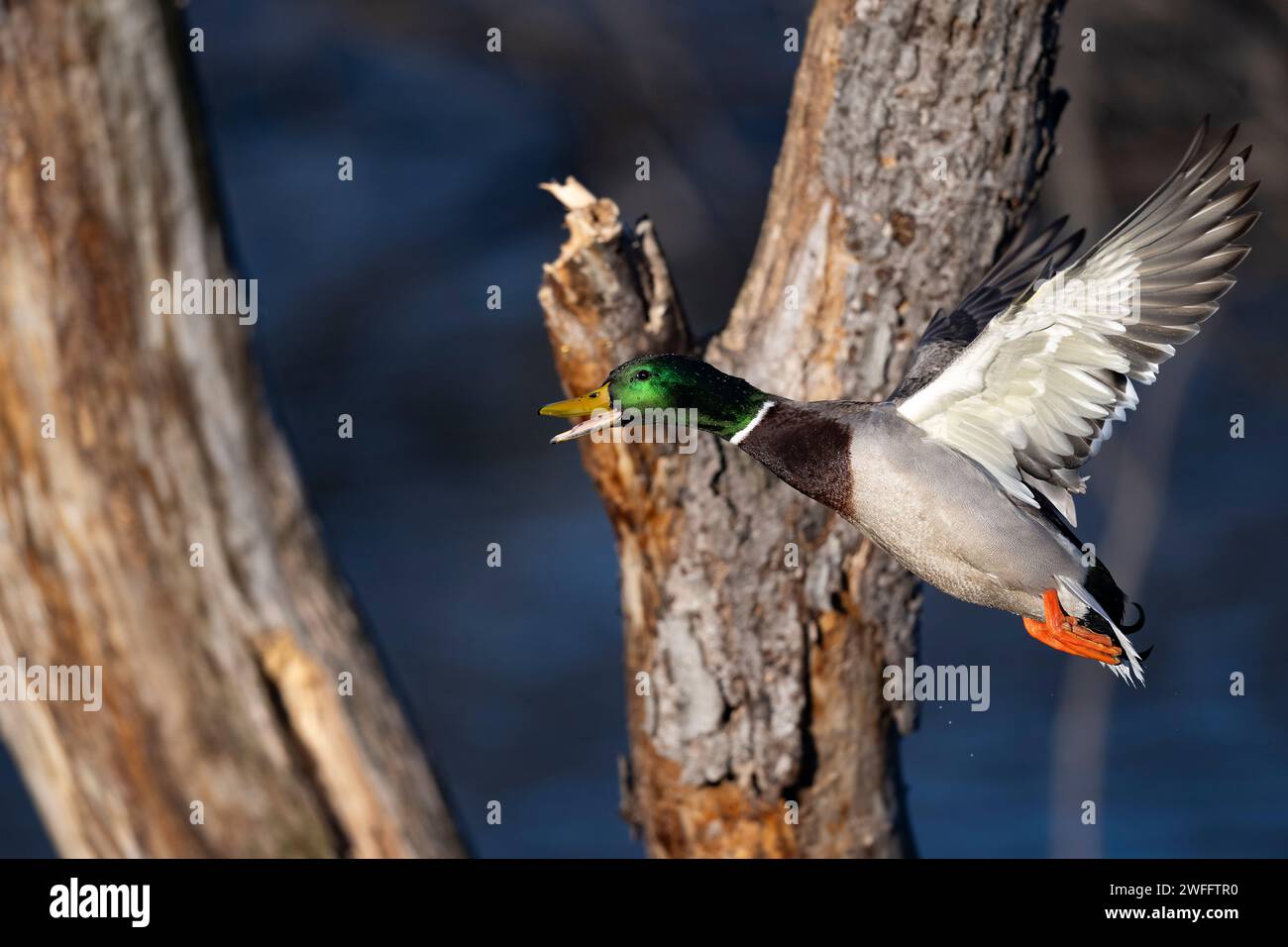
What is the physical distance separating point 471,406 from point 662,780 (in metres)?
1.78

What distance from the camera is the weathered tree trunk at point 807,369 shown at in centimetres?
210

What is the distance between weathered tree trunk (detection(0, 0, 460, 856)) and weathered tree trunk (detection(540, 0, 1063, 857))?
0.46m

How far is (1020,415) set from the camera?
1.60 m

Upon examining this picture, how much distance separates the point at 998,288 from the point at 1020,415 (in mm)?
626

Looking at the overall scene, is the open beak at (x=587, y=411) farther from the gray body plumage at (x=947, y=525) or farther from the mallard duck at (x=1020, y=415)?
the gray body plumage at (x=947, y=525)

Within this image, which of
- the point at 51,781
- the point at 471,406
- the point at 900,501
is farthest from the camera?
the point at 471,406

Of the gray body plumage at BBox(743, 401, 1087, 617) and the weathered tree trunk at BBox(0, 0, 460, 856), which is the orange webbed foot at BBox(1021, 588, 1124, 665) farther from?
the weathered tree trunk at BBox(0, 0, 460, 856)

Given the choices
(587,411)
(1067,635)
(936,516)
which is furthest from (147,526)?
(1067,635)

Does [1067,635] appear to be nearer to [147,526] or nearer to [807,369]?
[807,369]

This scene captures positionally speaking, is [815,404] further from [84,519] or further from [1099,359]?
[84,519]

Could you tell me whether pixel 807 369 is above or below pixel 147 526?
above
